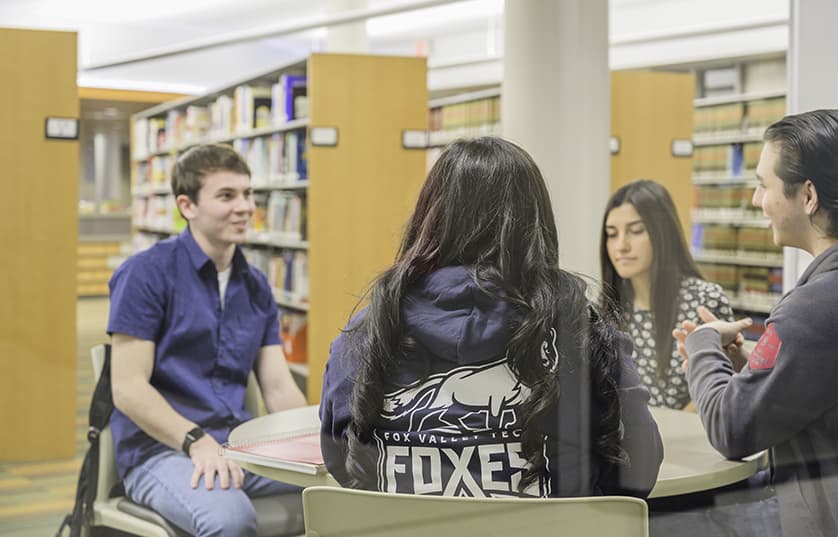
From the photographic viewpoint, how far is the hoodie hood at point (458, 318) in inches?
52.2

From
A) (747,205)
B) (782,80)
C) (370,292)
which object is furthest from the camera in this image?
(747,205)

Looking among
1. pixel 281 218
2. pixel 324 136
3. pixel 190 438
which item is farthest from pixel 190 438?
pixel 324 136

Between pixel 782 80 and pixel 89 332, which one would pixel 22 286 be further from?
pixel 782 80

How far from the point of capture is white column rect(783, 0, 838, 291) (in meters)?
1.95

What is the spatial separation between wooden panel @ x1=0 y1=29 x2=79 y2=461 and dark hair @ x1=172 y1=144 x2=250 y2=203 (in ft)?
0.77

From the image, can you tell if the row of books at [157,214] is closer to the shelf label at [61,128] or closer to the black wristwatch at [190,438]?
the shelf label at [61,128]

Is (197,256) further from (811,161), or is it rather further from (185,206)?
(811,161)

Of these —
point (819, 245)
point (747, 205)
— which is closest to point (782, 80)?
point (747, 205)

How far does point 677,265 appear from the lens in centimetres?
238

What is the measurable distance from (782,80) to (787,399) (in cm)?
152

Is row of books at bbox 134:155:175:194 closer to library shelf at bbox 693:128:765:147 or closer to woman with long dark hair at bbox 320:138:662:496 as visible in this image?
woman with long dark hair at bbox 320:138:662:496

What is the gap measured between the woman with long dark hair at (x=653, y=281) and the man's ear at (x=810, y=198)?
0.59 meters

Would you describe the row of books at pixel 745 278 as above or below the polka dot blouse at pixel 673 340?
above

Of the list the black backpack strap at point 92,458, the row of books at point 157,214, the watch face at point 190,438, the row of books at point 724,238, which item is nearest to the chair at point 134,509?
the black backpack strap at point 92,458
